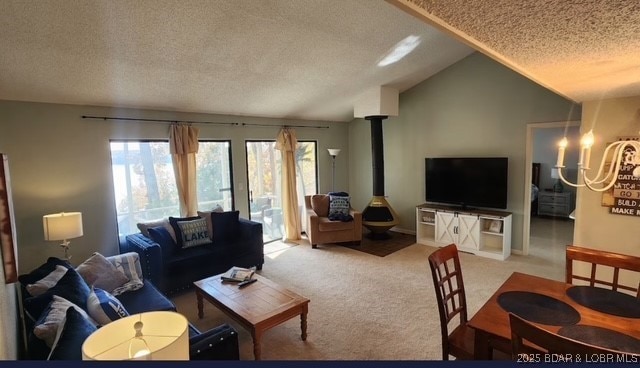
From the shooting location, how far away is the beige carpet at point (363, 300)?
283 centimetres

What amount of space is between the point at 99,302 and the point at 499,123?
5580mm

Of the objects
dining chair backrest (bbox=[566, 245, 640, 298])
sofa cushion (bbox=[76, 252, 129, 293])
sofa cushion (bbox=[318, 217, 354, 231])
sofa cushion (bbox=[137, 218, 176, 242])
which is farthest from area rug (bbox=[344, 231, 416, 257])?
sofa cushion (bbox=[76, 252, 129, 293])

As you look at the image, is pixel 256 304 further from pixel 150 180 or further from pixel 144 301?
pixel 150 180

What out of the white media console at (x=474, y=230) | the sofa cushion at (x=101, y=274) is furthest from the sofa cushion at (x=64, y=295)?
the white media console at (x=474, y=230)

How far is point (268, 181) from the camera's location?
6141mm

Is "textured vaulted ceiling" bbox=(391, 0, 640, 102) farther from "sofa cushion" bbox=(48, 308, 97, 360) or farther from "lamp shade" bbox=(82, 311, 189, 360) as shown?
"sofa cushion" bbox=(48, 308, 97, 360)

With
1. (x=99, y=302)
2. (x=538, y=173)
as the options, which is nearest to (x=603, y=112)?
(x=99, y=302)

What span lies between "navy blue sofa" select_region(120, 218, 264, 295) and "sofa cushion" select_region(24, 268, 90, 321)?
1.15 meters

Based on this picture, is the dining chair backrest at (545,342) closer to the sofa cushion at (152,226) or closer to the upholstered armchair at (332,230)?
the sofa cushion at (152,226)

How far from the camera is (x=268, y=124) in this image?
5883 millimetres

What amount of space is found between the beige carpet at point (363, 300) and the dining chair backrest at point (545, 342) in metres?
1.51

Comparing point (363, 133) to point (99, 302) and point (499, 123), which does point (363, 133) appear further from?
point (99, 302)

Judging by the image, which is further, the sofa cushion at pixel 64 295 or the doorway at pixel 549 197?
the doorway at pixel 549 197

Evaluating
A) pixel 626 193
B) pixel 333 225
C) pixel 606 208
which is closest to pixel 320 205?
pixel 333 225
